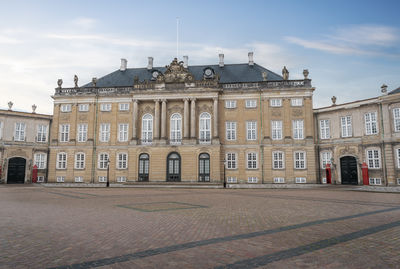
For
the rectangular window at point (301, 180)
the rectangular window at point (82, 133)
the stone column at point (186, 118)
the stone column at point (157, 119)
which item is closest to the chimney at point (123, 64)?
the rectangular window at point (82, 133)

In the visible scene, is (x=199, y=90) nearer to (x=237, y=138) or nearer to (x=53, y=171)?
(x=237, y=138)

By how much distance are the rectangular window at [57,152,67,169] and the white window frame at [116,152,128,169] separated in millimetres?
8142

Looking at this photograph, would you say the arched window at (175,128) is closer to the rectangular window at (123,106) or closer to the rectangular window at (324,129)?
the rectangular window at (123,106)

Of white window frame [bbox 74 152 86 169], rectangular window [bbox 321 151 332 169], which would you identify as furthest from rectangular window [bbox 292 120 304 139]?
white window frame [bbox 74 152 86 169]

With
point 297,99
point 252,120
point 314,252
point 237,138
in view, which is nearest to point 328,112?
point 297,99

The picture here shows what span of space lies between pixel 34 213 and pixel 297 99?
3294 cm

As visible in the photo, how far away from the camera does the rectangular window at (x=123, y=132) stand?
39219 mm

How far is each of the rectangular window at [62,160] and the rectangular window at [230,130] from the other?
24.1 meters

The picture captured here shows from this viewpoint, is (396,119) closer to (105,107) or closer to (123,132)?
(123,132)

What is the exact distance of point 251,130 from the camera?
1458 inches

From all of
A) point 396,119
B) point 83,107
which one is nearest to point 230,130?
point 396,119

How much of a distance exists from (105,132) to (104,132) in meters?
0.16

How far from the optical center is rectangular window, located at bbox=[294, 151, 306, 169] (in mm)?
35022

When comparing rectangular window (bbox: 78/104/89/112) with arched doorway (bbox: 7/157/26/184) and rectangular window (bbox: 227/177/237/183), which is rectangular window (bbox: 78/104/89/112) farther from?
rectangular window (bbox: 227/177/237/183)
